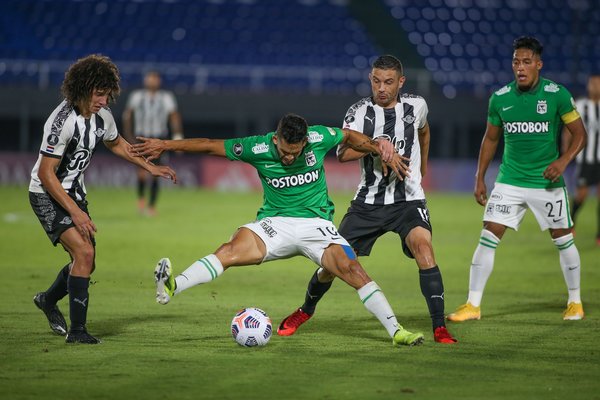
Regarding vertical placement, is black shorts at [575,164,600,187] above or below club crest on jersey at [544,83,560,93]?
below

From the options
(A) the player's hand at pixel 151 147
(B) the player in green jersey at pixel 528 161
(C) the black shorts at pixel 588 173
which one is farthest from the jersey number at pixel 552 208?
(C) the black shorts at pixel 588 173

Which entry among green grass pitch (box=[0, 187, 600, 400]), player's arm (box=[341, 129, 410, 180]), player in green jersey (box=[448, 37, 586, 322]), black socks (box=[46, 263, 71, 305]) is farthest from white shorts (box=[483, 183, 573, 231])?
black socks (box=[46, 263, 71, 305])

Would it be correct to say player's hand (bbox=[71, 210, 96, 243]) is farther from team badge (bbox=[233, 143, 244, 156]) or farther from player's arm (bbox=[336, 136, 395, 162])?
player's arm (bbox=[336, 136, 395, 162])

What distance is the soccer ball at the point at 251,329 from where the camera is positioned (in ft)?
22.6

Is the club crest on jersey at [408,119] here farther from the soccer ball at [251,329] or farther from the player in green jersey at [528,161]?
the soccer ball at [251,329]

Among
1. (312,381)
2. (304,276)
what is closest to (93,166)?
(304,276)

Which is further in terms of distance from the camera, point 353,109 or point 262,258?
point 353,109

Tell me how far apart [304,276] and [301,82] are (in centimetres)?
1693

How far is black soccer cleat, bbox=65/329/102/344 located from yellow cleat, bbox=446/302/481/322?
121 inches

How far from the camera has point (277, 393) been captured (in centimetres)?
546

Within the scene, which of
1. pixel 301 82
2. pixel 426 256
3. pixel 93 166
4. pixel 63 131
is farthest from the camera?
pixel 301 82

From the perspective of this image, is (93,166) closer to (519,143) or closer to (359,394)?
(519,143)

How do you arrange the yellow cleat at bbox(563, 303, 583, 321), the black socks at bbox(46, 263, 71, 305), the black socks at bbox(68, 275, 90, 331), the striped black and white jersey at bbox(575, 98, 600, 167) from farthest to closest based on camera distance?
1. the striped black and white jersey at bbox(575, 98, 600, 167)
2. the yellow cleat at bbox(563, 303, 583, 321)
3. the black socks at bbox(46, 263, 71, 305)
4. the black socks at bbox(68, 275, 90, 331)

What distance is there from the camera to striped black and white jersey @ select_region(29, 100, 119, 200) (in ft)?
22.7
